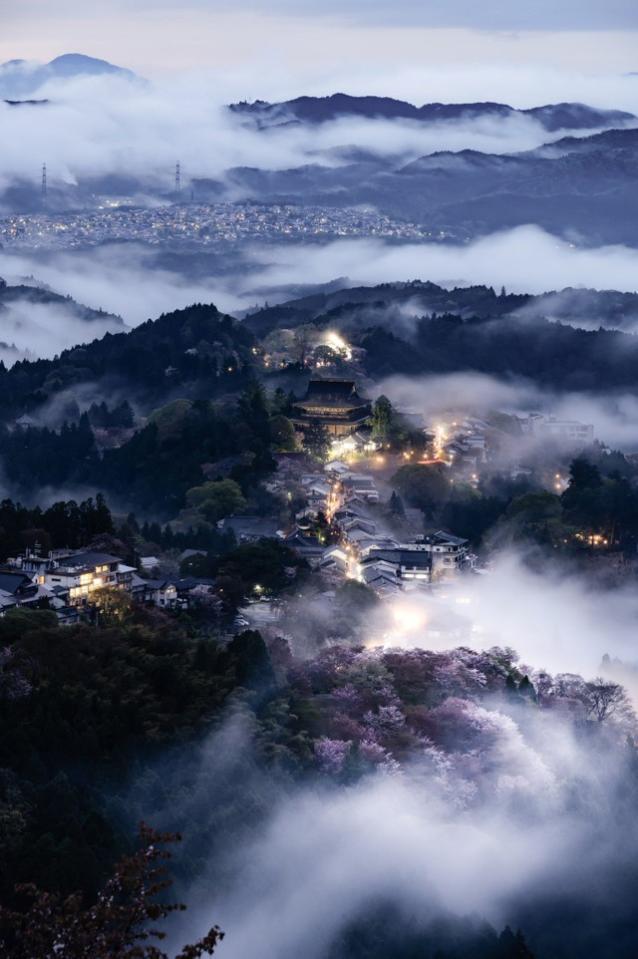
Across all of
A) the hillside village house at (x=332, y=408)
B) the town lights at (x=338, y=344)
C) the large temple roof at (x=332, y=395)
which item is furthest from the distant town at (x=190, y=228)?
the hillside village house at (x=332, y=408)

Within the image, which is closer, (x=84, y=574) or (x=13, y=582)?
(x=13, y=582)

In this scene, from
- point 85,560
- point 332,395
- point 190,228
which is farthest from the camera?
point 190,228

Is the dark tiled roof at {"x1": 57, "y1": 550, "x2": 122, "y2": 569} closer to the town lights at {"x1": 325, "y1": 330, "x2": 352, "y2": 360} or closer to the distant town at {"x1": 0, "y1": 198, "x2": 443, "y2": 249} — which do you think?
the town lights at {"x1": 325, "y1": 330, "x2": 352, "y2": 360}

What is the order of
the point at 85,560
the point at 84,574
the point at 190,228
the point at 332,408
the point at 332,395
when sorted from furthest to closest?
the point at 190,228 < the point at 332,395 < the point at 332,408 < the point at 85,560 < the point at 84,574

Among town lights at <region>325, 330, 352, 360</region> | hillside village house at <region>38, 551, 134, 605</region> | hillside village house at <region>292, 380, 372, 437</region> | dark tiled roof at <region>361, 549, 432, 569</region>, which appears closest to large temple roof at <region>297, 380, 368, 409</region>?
hillside village house at <region>292, 380, 372, 437</region>

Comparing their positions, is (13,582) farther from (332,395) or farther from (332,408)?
(332,395)

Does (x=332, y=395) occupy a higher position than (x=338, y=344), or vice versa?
(x=332, y=395)

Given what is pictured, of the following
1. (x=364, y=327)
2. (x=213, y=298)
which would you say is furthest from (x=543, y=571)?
(x=213, y=298)

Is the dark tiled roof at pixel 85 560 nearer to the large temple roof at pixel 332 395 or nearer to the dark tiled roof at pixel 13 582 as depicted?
the dark tiled roof at pixel 13 582

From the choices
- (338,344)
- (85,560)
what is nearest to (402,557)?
(85,560)
